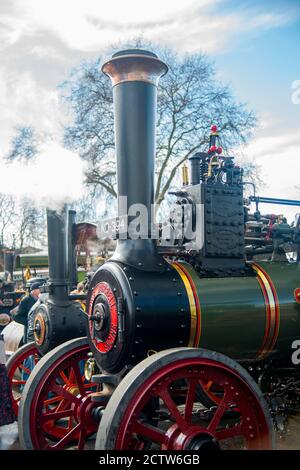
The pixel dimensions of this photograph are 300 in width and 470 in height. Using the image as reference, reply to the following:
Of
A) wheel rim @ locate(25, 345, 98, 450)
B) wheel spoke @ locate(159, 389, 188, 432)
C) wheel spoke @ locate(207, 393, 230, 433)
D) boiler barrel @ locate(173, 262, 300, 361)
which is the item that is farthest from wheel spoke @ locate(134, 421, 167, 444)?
wheel rim @ locate(25, 345, 98, 450)

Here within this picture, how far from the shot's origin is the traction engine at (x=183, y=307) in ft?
9.74

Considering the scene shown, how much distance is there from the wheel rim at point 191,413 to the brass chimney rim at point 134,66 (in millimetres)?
1977

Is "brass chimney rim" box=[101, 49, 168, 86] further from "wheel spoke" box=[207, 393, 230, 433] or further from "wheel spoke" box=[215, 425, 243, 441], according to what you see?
"wheel spoke" box=[215, 425, 243, 441]

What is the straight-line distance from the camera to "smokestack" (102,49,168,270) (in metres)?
3.52

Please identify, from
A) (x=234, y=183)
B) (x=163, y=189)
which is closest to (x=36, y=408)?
(x=234, y=183)

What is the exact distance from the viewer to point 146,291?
10.6 ft

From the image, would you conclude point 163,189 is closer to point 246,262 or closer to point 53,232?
point 53,232

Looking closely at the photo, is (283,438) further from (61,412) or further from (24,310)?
(24,310)

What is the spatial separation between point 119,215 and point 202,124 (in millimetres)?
11385

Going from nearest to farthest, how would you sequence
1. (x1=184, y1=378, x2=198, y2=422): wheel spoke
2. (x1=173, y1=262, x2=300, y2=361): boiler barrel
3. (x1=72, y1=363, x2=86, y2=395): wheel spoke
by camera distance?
(x1=184, y1=378, x2=198, y2=422): wheel spoke < (x1=173, y1=262, x2=300, y2=361): boiler barrel < (x1=72, y1=363, x2=86, y2=395): wheel spoke

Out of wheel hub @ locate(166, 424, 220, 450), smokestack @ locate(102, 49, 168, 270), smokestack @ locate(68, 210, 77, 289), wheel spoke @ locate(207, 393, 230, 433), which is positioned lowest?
wheel hub @ locate(166, 424, 220, 450)

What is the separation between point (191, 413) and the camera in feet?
9.61
